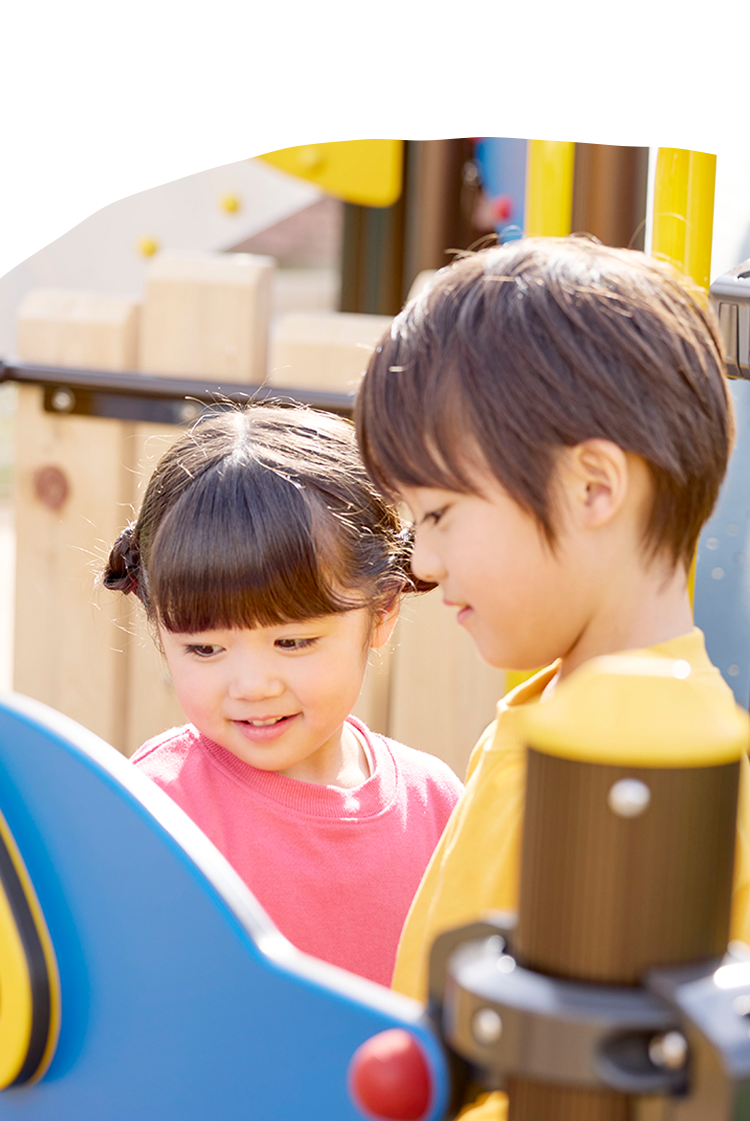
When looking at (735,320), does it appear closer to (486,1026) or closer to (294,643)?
(294,643)

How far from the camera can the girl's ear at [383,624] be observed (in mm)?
1249

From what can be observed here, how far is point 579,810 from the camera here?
0.40 meters

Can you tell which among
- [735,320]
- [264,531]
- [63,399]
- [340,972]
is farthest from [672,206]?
[63,399]

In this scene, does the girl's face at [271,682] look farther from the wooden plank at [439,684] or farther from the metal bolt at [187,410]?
the metal bolt at [187,410]

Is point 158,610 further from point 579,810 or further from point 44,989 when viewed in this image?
point 579,810

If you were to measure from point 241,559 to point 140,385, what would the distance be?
1041 mm

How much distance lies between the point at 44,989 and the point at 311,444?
2.24 ft

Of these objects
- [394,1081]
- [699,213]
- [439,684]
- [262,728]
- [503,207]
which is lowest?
[439,684]

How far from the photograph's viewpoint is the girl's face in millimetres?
1133

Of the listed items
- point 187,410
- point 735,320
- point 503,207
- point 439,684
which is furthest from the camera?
point 503,207

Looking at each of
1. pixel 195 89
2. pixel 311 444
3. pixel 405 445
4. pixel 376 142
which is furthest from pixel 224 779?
pixel 376 142

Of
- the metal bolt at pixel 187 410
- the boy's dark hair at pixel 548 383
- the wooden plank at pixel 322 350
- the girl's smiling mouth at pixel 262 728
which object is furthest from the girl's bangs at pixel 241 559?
the metal bolt at pixel 187 410

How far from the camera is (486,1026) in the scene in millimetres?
413

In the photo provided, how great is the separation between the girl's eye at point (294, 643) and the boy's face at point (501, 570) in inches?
14.9
